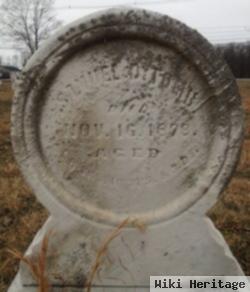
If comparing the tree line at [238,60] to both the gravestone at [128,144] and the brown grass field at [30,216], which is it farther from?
the gravestone at [128,144]

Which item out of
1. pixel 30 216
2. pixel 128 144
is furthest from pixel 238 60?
pixel 128 144

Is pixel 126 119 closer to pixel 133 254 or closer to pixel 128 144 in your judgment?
pixel 128 144

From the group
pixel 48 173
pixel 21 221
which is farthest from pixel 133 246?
pixel 21 221

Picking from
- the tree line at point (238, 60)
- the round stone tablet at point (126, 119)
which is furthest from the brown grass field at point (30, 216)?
the tree line at point (238, 60)

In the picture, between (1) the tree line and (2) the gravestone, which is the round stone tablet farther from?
(1) the tree line

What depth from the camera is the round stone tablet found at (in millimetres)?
2908

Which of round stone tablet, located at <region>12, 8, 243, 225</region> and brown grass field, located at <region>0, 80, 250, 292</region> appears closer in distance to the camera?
round stone tablet, located at <region>12, 8, 243, 225</region>

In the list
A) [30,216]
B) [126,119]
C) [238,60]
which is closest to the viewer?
[126,119]

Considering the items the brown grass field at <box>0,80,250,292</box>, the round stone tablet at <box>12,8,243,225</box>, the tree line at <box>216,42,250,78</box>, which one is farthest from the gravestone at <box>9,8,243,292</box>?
the tree line at <box>216,42,250,78</box>

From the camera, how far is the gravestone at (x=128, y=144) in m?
2.93

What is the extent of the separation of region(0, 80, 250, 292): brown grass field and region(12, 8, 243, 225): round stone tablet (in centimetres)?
67

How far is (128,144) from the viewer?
10.0ft

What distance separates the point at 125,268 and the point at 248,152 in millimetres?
5178

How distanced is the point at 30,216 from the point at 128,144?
7.08 feet
